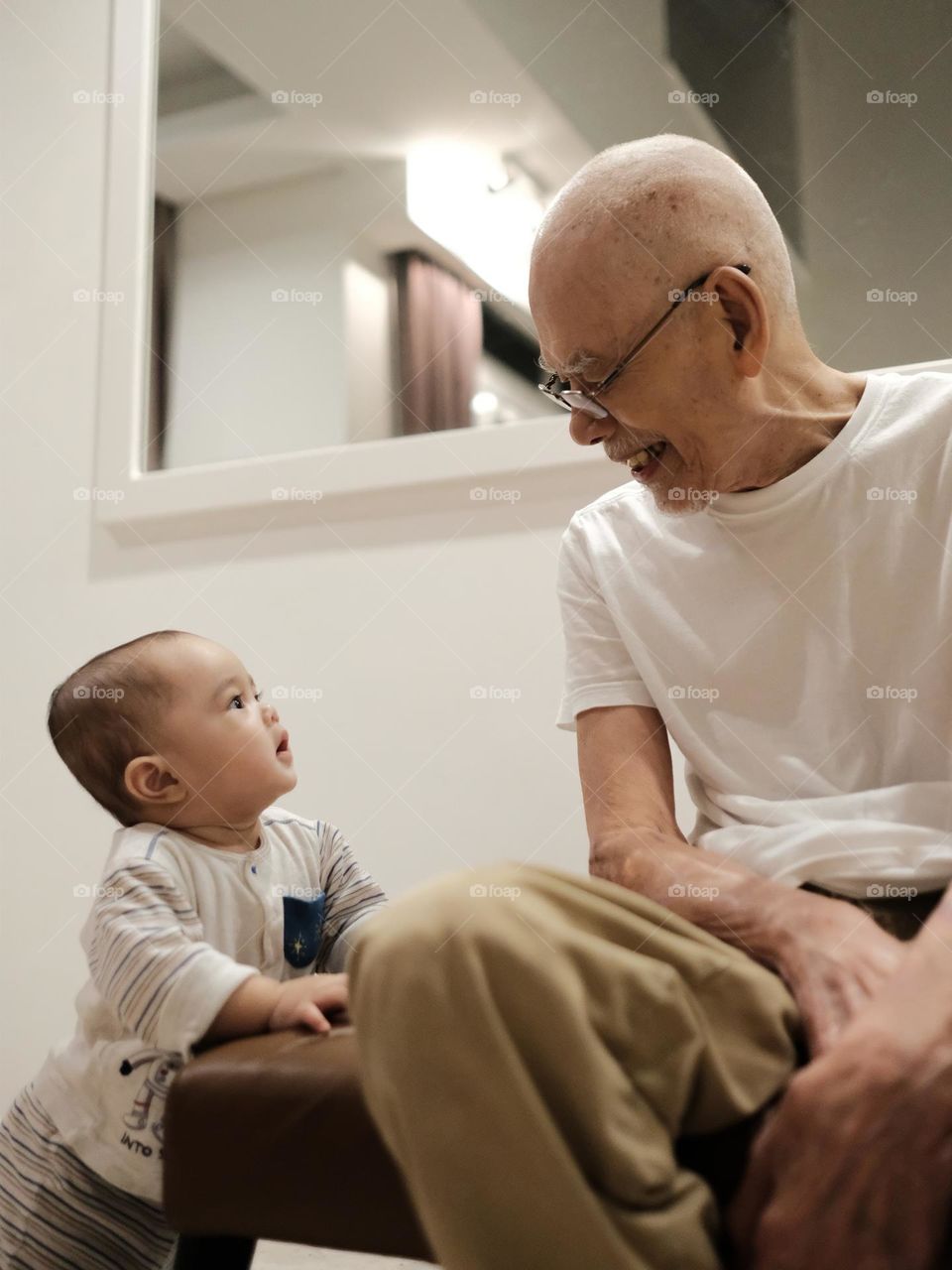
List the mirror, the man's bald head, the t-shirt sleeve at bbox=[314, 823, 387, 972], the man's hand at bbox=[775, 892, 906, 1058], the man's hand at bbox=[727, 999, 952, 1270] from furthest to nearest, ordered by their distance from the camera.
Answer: the mirror → the t-shirt sleeve at bbox=[314, 823, 387, 972] → the man's bald head → the man's hand at bbox=[775, 892, 906, 1058] → the man's hand at bbox=[727, 999, 952, 1270]

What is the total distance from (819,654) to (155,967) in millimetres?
748

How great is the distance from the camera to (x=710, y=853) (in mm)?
1156

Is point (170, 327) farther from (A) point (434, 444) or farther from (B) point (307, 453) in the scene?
(A) point (434, 444)

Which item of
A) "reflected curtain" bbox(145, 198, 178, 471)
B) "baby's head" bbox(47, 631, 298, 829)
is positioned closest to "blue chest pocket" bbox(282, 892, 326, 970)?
"baby's head" bbox(47, 631, 298, 829)

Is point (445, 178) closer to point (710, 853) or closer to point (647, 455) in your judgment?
point (647, 455)

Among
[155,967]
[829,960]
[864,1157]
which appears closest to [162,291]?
[155,967]

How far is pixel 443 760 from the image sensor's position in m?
1.99

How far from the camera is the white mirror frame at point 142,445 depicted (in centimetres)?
200

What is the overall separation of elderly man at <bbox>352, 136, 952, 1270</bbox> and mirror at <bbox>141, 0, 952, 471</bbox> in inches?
23.4

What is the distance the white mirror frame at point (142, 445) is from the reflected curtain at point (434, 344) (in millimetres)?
61

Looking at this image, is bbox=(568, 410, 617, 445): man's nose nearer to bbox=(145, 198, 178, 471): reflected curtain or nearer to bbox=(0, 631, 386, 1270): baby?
bbox=(0, 631, 386, 1270): baby

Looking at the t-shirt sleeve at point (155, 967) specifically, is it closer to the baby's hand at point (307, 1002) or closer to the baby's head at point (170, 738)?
the baby's hand at point (307, 1002)

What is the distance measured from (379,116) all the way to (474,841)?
1.37 meters

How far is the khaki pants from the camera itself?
0.69 metres
